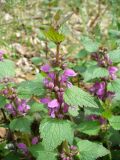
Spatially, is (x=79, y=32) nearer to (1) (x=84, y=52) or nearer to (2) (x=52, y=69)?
(1) (x=84, y=52)

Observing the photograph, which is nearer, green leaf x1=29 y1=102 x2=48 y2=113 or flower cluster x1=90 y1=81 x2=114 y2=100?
green leaf x1=29 y1=102 x2=48 y2=113

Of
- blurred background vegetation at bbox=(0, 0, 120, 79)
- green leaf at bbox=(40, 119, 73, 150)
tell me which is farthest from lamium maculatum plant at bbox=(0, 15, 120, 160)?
blurred background vegetation at bbox=(0, 0, 120, 79)

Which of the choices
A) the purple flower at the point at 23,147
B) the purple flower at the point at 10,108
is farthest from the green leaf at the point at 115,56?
the purple flower at the point at 23,147

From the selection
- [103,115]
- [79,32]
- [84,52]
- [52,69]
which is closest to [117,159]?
[103,115]

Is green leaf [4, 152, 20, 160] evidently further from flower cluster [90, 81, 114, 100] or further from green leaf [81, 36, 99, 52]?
green leaf [81, 36, 99, 52]

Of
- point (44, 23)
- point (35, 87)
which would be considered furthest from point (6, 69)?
point (44, 23)
